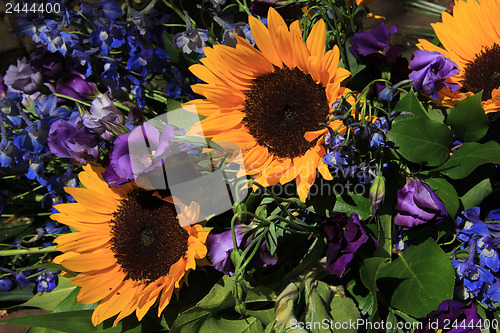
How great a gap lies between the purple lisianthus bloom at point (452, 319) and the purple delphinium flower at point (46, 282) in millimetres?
743

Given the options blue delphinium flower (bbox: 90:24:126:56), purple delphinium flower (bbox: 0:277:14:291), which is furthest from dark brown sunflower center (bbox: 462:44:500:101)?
purple delphinium flower (bbox: 0:277:14:291)

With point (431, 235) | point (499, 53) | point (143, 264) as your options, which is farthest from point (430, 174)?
point (143, 264)

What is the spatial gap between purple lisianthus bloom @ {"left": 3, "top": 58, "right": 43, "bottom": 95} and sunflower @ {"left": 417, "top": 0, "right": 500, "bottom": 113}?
70cm

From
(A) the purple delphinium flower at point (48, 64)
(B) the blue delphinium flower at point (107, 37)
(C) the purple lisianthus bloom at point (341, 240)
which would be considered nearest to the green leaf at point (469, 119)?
(C) the purple lisianthus bloom at point (341, 240)

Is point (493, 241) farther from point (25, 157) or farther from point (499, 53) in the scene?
point (25, 157)

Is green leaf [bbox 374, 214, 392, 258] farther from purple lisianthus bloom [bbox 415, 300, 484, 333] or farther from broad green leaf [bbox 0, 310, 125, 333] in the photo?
broad green leaf [bbox 0, 310, 125, 333]

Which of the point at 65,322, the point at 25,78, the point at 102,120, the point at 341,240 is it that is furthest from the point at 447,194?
the point at 25,78

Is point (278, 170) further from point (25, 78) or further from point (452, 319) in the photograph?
point (25, 78)

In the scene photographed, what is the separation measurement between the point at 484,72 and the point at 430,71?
0.53 ft

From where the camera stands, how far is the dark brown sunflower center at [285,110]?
2.46ft

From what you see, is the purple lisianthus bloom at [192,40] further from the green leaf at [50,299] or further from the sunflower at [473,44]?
the green leaf at [50,299]

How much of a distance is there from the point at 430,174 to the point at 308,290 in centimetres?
27

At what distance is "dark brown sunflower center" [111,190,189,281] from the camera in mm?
774

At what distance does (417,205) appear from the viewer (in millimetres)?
637
